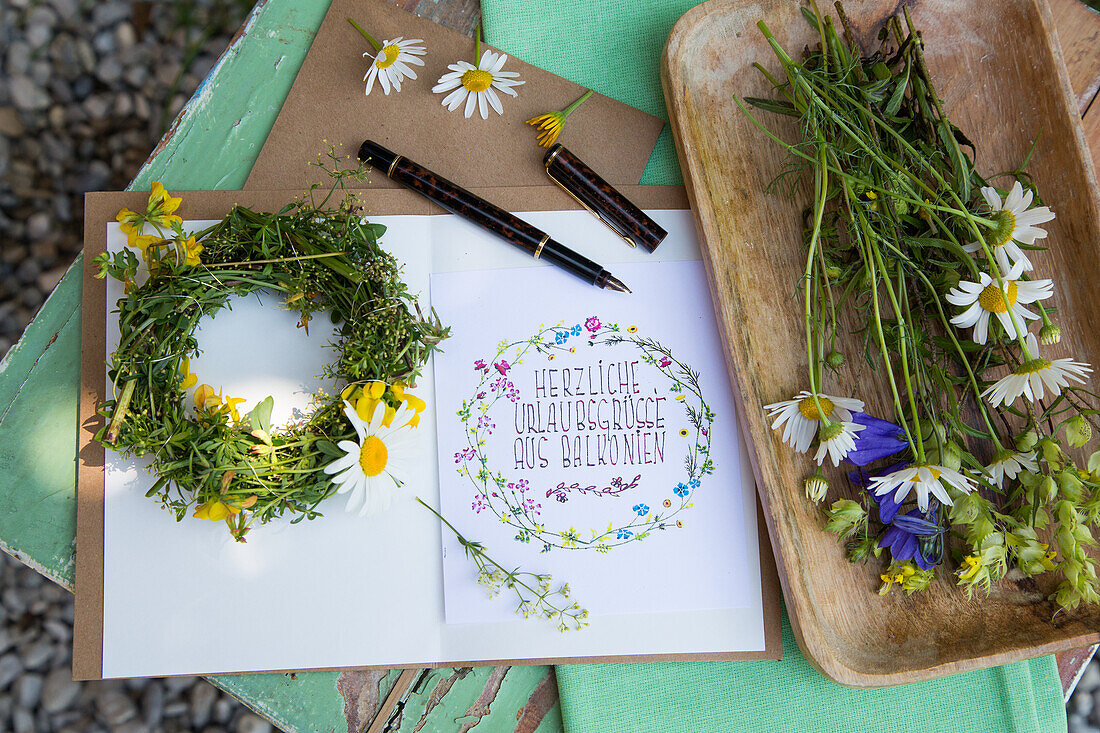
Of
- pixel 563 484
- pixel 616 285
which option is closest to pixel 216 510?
pixel 563 484

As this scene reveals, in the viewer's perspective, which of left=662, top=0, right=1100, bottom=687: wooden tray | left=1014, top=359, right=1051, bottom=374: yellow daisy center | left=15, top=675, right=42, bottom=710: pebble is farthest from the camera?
left=15, top=675, right=42, bottom=710: pebble

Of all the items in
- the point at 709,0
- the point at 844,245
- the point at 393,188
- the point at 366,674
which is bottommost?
the point at 366,674

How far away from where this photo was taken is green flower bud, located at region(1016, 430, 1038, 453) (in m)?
0.69

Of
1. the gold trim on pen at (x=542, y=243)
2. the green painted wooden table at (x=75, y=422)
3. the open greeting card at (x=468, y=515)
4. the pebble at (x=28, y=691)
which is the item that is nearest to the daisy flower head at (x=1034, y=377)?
the open greeting card at (x=468, y=515)

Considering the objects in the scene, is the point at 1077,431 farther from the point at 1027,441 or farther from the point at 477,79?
the point at 477,79

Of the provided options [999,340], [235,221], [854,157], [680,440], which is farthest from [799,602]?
[235,221]

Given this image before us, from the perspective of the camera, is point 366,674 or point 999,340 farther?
point 366,674

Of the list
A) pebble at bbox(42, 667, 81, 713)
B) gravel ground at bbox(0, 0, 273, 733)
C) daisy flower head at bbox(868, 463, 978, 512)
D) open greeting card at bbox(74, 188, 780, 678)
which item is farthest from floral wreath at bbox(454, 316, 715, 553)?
pebble at bbox(42, 667, 81, 713)

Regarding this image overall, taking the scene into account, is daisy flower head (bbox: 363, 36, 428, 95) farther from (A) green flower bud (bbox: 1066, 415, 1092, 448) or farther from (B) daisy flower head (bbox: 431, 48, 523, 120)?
(A) green flower bud (bbox: 1066, 415, 1092, 448)

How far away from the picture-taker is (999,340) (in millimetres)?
704

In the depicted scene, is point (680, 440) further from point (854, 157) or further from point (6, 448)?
point (6, 448)

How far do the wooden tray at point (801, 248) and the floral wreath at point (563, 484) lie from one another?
0.23 feet

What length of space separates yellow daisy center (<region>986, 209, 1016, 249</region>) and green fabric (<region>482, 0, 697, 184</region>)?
0.33 metres

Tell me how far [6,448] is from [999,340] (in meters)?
1.11
